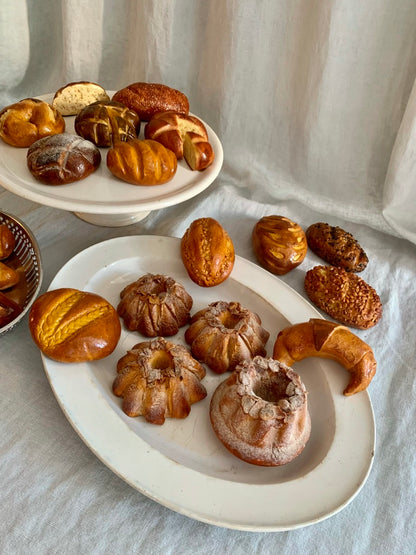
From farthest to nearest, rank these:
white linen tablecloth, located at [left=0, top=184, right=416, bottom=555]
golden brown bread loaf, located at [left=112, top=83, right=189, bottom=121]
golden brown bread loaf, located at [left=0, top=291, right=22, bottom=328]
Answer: golden brown bread loaf, located at [left=112, top=83, right=189, bottom=121] → golden brown bread loaf, located at [left=0, top=291, right=22, bottom=328] → white linen tablecloth, located at [left=0, top=184, right=416, bottom=555]

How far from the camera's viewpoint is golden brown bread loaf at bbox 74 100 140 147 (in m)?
0.82

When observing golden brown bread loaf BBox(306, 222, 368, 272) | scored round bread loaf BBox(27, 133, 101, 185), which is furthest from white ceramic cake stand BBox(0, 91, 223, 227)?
golden brown bread loaf BBox(306, 222, 368, 272)

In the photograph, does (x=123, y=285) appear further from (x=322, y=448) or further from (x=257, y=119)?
(x=257, y=119)

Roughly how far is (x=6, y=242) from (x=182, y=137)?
326 mm

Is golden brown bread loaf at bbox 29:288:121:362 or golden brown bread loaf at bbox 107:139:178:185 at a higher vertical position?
golden brown bread loaf at bbox 107:139:178:185

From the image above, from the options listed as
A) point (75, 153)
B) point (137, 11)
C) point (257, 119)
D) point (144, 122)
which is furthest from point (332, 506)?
point (137, 11)

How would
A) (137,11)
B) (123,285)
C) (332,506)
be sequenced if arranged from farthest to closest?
(137,11) < (123,285) < (332,506)

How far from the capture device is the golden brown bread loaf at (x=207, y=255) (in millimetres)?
808

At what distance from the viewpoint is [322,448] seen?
25.3 inches

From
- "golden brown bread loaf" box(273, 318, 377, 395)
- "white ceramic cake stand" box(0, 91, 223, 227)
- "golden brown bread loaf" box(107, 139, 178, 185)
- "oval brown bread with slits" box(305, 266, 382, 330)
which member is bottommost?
"oval brown bread with slits" box(305, 266, 382, 330)

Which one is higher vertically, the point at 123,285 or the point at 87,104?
the point at 87,104

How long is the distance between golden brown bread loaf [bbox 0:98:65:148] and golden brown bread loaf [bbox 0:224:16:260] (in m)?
0.14

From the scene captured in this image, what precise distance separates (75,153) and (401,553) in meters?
0.67

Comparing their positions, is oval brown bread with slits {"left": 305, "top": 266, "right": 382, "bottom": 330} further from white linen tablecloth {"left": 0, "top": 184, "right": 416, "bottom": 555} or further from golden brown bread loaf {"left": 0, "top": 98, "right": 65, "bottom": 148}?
golden brown bread loaf {"left": 0, "top": 98, "right": 65, "bottom": 148}
